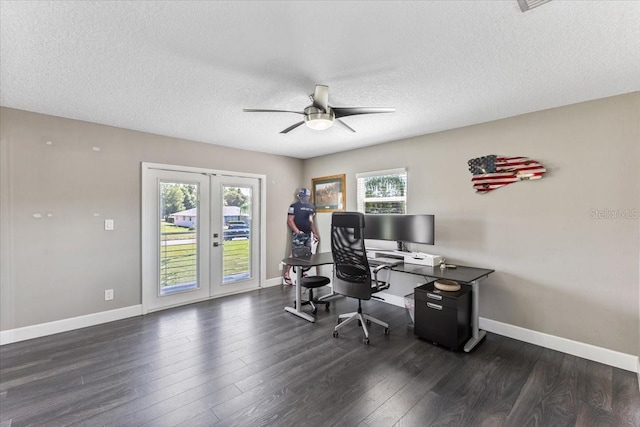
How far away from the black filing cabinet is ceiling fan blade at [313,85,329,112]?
2263mm

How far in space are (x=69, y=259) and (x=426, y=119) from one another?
472cm

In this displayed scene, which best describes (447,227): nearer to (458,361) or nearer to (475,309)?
(475,309)

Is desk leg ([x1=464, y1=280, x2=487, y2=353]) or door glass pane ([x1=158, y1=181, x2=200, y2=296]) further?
door glass pane ([x1=158, y1=181, x2=200, y2=296])

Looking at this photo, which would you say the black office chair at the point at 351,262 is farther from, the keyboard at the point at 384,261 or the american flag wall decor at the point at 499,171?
the american flag wall decor at the point at 499,171

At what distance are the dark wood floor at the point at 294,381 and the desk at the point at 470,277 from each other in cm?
10

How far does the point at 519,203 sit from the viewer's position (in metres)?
3.10

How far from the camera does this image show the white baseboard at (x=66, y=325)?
2.99 meters

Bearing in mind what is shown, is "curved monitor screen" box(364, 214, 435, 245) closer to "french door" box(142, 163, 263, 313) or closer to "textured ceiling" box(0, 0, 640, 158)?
"textured ceiling" box(0, 0, 640, 158)

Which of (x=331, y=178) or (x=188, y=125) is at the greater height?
(x=188, y=125)

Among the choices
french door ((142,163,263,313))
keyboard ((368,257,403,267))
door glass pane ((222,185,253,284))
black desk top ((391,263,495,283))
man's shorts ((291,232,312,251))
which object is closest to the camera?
black desk top ((391,263,495,283))

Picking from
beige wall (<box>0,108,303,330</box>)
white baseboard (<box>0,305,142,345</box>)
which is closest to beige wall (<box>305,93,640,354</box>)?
beige wall (<box>0,108,303,330</box>)

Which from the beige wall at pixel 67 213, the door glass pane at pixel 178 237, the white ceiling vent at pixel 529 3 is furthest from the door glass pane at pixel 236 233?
the white ceiling vent at pixel 529 3

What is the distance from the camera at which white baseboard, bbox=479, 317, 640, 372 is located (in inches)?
98.1

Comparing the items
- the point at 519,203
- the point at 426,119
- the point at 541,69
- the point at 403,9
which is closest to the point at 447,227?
the point at 519,203
